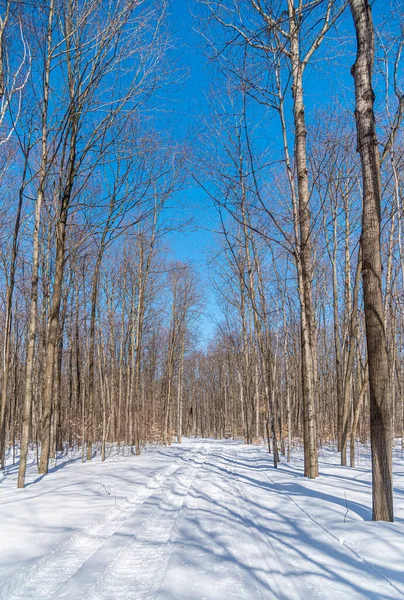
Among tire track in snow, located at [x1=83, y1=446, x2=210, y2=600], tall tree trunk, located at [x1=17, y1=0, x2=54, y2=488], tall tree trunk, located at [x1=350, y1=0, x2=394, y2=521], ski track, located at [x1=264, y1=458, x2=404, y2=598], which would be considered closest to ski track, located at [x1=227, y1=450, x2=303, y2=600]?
ski track, located at [x1=264, y1=458, x2=404, y2=598]

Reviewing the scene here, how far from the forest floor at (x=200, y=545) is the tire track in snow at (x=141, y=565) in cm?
1

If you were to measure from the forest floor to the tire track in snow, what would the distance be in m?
0.01

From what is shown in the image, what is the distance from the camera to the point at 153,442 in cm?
2578

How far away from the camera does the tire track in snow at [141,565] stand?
275 cm

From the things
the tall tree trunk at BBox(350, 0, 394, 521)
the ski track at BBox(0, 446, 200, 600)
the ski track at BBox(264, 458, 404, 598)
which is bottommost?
the ski track at BBox(0, 446, 200, 600)

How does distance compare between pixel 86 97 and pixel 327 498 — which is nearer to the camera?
pixel 327 498

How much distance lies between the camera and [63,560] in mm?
3461

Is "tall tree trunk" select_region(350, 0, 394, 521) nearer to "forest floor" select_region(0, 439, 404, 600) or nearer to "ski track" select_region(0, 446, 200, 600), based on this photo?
"forest floor" select_region(0, 439, 404, 600)

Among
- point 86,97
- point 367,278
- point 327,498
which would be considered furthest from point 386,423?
point 86,97

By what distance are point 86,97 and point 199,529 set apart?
347 inches

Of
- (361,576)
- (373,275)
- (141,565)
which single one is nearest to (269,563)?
(361,576)

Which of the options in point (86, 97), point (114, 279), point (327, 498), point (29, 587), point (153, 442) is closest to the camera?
point (29, 587)

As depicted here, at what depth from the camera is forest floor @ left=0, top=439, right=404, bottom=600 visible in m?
2.77

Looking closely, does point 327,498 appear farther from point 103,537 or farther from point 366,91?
point 366,91
